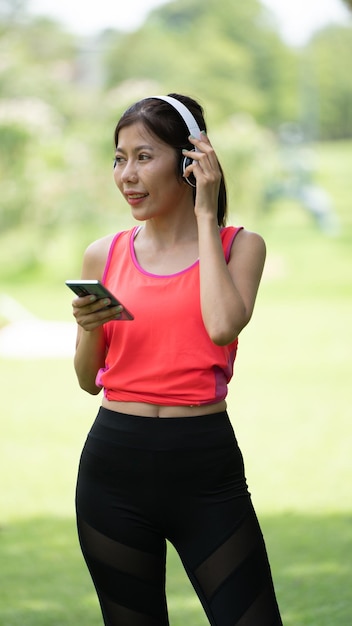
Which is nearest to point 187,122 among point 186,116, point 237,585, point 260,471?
point 186,116

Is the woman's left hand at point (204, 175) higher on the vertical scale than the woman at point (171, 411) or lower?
higher

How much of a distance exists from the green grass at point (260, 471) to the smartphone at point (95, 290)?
217cm

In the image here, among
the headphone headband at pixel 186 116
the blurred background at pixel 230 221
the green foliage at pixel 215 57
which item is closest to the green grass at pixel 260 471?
the blurred background at pixel 230 221

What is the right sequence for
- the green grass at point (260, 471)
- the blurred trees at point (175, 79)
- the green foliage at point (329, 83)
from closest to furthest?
the green grass at point (260, 471) < the blurred trees at point (175, 79) < the green foliage at point (329, 83)

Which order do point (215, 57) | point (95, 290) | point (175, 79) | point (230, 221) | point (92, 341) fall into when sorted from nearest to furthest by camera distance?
point (95, 290) → point (92, 341) → point (230, 221) → point (175, 79) → point (215, 57)

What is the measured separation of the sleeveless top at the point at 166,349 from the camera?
209cm

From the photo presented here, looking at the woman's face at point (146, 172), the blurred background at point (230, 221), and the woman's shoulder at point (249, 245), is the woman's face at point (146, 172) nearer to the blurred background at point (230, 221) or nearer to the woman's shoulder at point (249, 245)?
the woman's shoulder at point (249, 245)

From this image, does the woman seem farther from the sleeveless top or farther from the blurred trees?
the blurred trees

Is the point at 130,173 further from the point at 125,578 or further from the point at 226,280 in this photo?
the point at 125,578

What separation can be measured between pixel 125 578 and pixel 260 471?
492cm

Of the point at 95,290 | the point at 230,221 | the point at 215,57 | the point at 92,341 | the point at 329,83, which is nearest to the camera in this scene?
the point at 95,290

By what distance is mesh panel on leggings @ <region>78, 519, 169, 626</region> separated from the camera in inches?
83.8

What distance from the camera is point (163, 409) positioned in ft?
6.93

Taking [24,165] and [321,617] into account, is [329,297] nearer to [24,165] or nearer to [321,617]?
[24,165]
